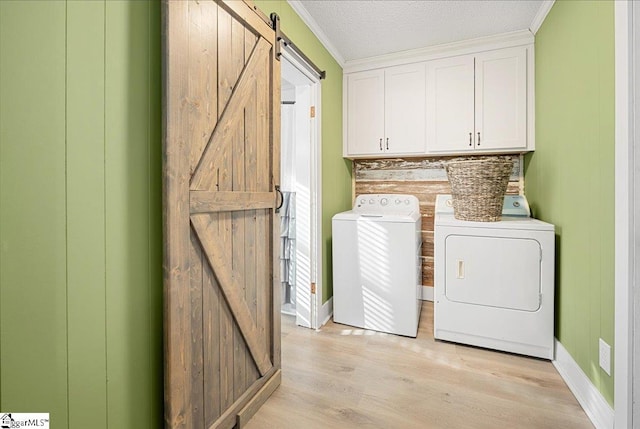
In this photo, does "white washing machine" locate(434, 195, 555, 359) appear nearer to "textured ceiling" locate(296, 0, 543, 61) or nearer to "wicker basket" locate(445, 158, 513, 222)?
"wicker basket" locate(445, 158, 513, 222)

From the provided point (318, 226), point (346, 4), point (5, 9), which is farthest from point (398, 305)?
point (5, 9)

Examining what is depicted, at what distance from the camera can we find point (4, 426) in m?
0.79

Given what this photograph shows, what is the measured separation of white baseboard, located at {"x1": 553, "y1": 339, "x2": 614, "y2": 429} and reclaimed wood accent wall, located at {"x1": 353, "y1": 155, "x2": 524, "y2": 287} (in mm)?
1353

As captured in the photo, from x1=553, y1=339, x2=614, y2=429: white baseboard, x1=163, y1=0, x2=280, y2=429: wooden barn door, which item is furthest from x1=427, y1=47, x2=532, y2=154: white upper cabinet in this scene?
x1=163, y1=0, x2=280, y2=429: wooden barn door

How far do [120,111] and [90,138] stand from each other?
14 cm

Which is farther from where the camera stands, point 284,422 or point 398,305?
point 398,305

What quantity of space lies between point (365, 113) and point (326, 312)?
1.95 meters

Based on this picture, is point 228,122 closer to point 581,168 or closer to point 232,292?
point 232,292

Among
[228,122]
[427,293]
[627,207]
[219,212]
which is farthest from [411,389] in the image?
[228,122]

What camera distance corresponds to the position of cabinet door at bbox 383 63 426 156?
112 inches

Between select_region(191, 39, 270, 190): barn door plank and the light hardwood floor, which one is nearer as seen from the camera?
select_region(191, 39, 270, 190): barn door plank

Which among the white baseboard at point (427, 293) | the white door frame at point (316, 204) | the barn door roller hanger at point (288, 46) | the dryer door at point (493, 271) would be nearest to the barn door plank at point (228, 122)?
the barn door roller hanger at point (288, 46)

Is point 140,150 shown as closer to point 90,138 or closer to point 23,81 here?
point 90,138

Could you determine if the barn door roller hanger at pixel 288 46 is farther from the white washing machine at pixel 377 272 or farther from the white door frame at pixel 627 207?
the white door frame at pixel 627 207
